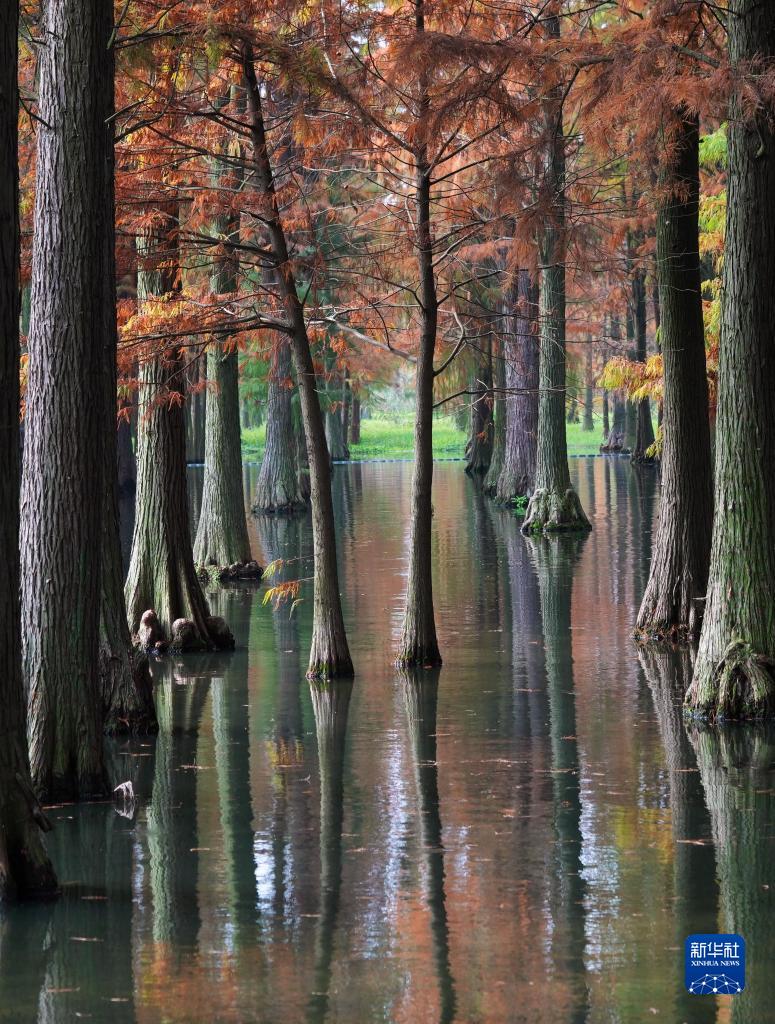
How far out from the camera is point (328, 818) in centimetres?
780

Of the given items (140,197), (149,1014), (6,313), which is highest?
(140,197)

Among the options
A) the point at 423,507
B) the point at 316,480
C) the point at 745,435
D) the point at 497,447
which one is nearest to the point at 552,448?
the point at 497,447

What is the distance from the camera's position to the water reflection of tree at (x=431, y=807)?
5398mm

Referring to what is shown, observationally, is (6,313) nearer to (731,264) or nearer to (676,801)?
(676,801)

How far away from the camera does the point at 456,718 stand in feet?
33.9

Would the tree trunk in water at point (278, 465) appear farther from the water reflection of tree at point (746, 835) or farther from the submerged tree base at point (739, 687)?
the water reflection of tree at point (746, 835)

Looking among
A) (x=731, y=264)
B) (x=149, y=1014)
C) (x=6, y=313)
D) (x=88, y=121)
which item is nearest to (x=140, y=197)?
(x=88, y=121)

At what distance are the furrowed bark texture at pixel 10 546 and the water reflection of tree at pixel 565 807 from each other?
245 centimetres

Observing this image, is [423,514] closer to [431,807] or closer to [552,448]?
[431,807]

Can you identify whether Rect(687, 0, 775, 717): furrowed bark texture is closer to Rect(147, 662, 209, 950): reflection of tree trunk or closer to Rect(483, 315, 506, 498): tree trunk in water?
Rect(147, 662, 209, 950): reflection of tree trunk

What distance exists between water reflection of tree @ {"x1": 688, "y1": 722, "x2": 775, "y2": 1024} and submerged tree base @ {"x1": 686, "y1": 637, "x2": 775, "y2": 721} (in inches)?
5.8

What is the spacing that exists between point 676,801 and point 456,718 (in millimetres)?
2662

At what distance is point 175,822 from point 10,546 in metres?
2.27

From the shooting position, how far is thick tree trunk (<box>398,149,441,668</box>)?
1226 cm
